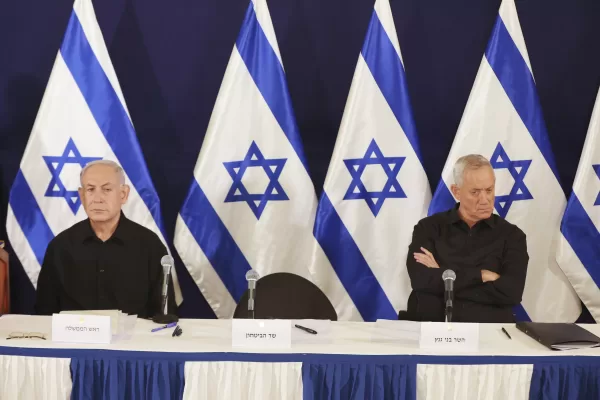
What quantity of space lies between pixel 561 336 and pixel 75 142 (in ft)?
9.94

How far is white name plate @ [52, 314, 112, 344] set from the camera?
122 inches

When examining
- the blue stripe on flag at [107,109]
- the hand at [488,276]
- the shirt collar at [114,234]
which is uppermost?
the blue stripe on flag at [107,109]

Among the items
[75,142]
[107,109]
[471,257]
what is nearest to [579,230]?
[471,257]

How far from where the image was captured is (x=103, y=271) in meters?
4.19

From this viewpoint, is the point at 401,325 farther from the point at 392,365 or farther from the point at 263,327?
the point at 263,327

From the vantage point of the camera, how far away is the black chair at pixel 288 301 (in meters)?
4.07

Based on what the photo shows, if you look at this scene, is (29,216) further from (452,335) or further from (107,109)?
(452,335)

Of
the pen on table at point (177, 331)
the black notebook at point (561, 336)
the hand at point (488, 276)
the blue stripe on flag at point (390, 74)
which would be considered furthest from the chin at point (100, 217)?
the black notebook at point (561, 336)

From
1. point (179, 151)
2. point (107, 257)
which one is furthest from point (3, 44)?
point (107, 257)

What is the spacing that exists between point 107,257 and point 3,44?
6.12 ft

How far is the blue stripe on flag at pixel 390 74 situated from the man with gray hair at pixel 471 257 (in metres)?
0.65

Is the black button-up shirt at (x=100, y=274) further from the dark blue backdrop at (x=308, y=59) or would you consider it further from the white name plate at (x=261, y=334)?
the white name plate at (x=261, y=334)

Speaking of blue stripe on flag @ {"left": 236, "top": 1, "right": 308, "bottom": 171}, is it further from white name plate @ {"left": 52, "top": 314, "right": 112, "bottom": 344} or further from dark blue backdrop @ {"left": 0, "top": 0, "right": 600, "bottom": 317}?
white name plate @ {"left": 52, "top": 314, "right": 112, "bottom": 344}

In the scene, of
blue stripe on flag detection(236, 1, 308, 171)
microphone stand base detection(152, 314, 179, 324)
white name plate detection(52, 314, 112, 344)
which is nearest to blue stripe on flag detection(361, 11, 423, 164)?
blue stripe on flag detection(236, 1, 308, 171)
